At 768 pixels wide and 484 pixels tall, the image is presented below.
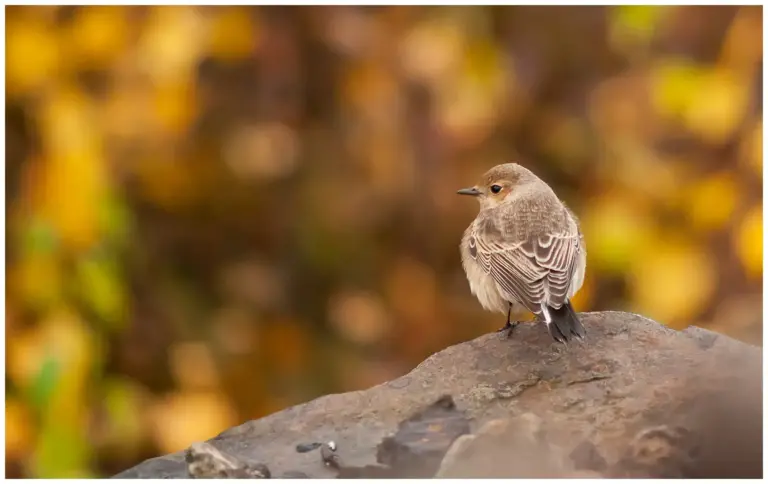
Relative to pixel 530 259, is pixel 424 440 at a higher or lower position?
lower

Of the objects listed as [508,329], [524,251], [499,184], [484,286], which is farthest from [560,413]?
[499,184]

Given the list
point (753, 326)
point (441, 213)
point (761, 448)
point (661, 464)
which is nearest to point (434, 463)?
point (661, 464)

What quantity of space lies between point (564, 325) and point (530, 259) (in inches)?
16.7

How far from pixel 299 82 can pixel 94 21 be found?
168cm

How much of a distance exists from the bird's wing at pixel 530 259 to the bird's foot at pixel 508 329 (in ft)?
0.75

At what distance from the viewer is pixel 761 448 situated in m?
4.82

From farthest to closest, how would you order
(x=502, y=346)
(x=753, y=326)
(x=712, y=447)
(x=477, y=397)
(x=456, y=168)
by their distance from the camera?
(x=456, y=168), (x=753, y=326), (x=502, y=346), (x=477, y=397), (x=712, y=447)

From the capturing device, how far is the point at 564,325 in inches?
212

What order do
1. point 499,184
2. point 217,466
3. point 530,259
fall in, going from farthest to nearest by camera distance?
point 499,184
point 530,259
point 217,466

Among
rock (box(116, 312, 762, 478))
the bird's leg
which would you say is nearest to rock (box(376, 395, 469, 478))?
rock (box(116, 312, 762, 478))

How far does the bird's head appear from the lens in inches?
242

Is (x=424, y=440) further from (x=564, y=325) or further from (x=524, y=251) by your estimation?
(x=524, y=251)

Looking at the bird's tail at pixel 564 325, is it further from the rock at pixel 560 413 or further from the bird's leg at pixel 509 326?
the bird's leg at pixel 509 326

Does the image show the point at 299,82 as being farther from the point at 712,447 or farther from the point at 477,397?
the point at 712,447
